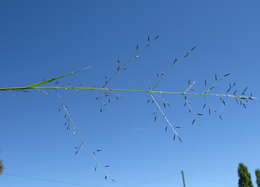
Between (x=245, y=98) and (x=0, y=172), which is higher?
(x=0, y=172)

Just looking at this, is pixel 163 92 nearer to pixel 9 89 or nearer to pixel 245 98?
pixel 245 98

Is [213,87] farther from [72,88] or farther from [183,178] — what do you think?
[183,178]

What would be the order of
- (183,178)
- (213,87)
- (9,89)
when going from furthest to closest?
(183,178) → (213,87) → (9,89)

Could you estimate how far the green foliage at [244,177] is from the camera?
36.9 meters

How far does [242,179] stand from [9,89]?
41.0 metres

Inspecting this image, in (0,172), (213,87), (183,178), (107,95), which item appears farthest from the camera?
(183,178)

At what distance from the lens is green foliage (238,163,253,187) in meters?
36.9

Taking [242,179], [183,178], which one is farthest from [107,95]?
[242,179]

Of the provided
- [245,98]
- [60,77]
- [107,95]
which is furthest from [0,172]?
[245,98]

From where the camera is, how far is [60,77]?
0.80 meters

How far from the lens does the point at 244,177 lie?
37.5 m

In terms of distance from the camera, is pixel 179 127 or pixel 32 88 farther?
pixel 179 127

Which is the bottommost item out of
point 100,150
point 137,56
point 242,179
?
point 100,150

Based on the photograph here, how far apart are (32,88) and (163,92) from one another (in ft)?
1.20
